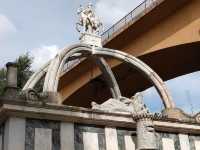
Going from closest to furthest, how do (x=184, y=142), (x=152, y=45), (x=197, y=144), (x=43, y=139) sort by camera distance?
(x=43, y=139)
(x=184, y=142)
(x=197, y=144)
(x=152, y=45)

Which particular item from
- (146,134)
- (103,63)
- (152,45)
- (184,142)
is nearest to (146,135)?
(146,134)

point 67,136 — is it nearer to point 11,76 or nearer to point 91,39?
point 11,76

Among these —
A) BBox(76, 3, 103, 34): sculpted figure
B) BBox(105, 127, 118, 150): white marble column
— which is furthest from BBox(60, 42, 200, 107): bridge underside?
BBox(105, 127, 118, 150): white marble column

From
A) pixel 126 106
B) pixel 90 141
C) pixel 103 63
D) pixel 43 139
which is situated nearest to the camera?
pixel 43 139

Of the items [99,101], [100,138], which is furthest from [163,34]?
[100,138]

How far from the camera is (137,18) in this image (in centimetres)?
1914

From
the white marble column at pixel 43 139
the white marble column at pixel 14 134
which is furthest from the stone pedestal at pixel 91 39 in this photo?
the white marble column at pixel 14 134

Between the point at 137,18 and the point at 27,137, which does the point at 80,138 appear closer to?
the point at 27,137

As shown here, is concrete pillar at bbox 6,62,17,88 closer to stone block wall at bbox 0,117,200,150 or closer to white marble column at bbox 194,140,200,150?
stone block wall at bbox 0,117,200,150

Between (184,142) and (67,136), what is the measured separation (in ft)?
13.0

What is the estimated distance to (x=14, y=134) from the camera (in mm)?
9766

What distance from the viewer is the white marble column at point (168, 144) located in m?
12.1

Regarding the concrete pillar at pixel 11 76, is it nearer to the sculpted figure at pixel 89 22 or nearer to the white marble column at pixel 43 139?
the white marble column at pixel 43 139

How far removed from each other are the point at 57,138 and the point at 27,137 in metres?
0.77
